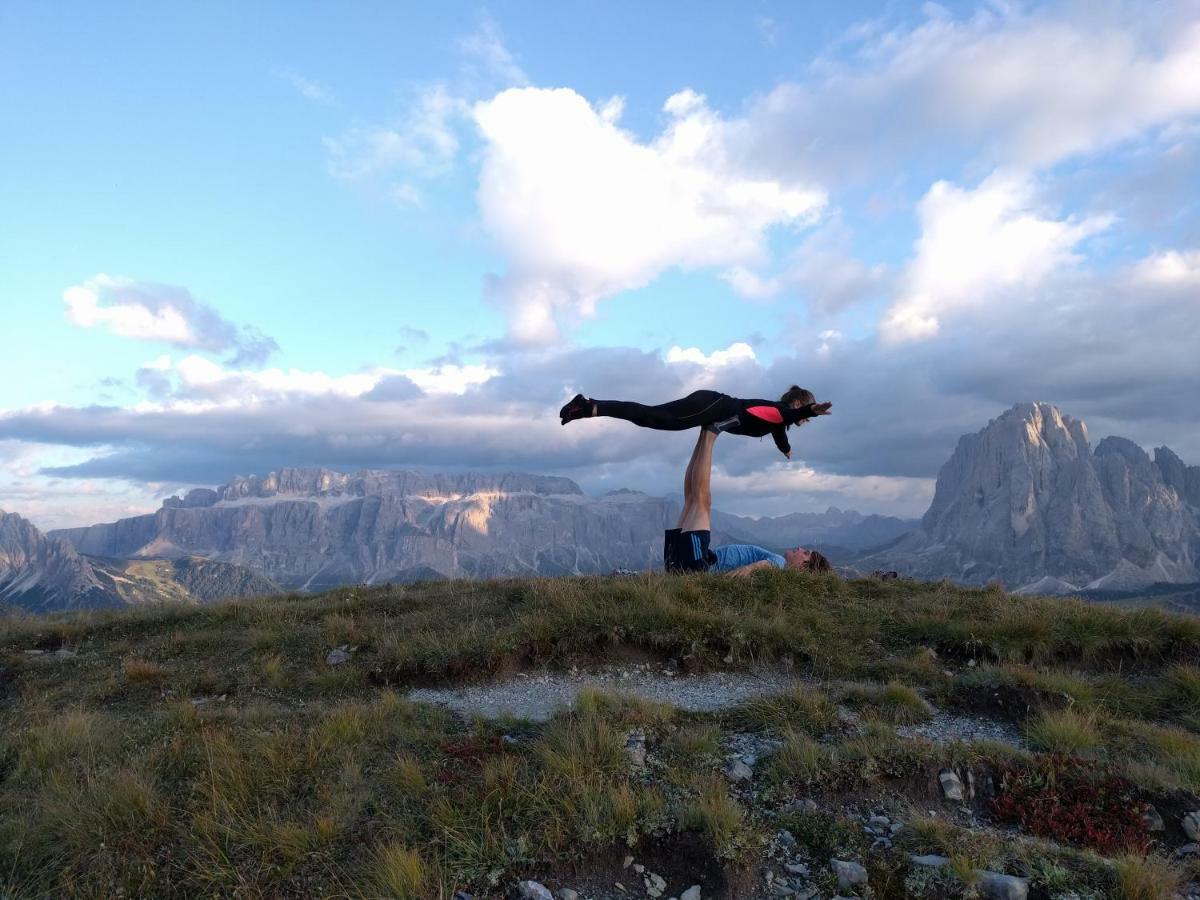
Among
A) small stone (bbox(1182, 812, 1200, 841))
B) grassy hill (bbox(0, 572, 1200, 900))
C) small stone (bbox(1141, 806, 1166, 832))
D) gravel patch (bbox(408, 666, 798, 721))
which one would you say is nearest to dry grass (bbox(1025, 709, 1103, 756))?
grassy hill (bbox(0, 572, 1200, 900))

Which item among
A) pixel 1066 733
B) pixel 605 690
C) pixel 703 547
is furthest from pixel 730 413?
pixel 1066 733

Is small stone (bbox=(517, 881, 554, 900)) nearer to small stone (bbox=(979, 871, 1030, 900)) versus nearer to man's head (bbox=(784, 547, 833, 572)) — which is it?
small stone (bbox=(979, 871, 1030, 900))

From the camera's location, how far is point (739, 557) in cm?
1658

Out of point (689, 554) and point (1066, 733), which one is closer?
point (1066, 733)

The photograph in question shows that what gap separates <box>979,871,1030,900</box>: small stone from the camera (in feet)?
16.5

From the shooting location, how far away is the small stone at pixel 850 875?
17.8 feet

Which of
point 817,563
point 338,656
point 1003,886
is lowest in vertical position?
point 338,656

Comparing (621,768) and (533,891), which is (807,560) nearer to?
(621,768)

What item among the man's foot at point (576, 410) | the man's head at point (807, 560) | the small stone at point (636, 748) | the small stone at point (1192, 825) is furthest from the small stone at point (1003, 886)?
the man's head at point (807, 560)

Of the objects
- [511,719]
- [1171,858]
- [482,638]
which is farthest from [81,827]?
[1171,858]

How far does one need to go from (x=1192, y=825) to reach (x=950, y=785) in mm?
1940

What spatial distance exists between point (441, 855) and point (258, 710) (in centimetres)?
458

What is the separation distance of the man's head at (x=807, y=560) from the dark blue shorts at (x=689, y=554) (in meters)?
2.03

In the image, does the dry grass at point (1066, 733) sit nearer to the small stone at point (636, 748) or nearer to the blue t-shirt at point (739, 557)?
the small stone at point (636, 748)
